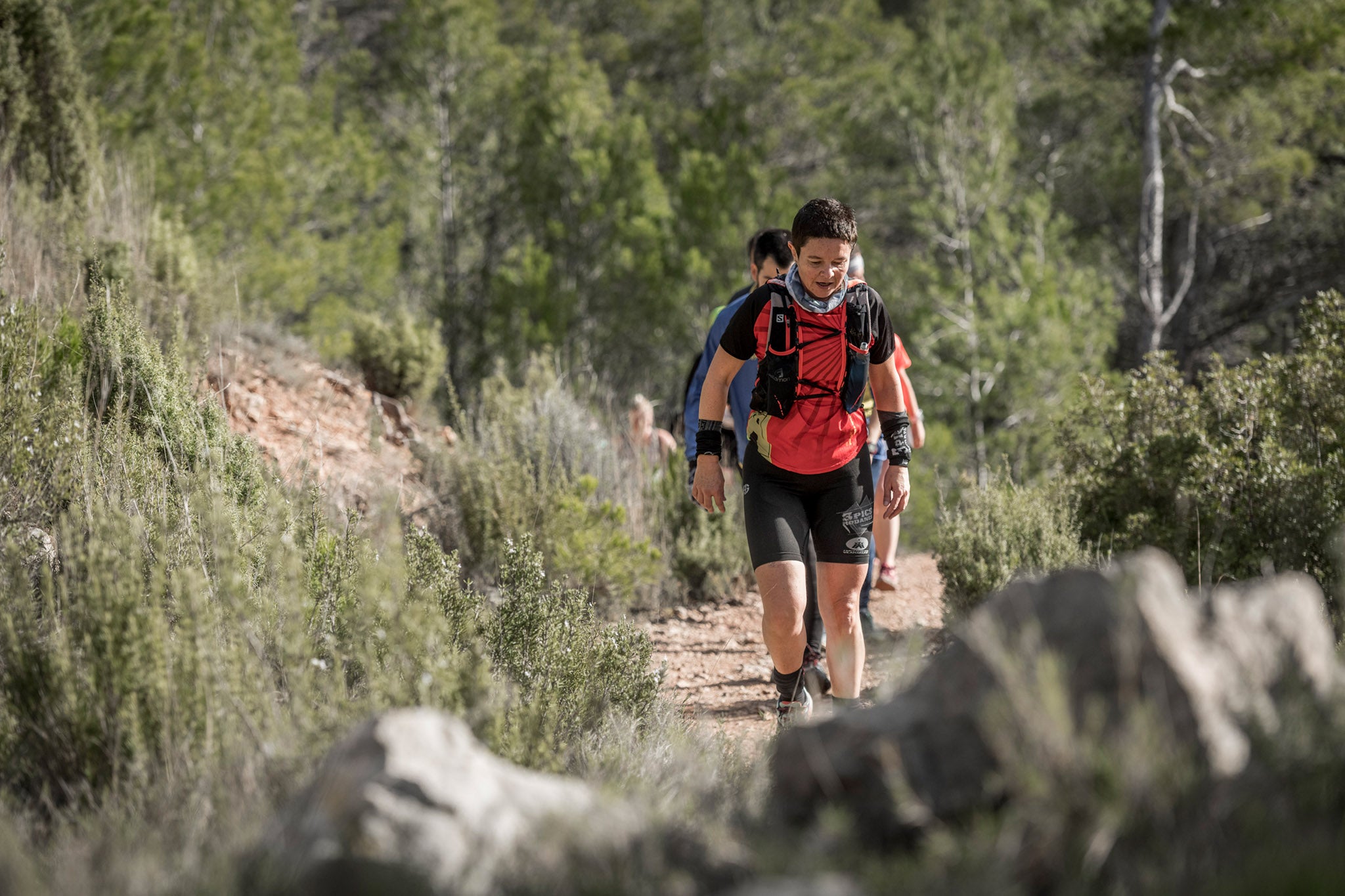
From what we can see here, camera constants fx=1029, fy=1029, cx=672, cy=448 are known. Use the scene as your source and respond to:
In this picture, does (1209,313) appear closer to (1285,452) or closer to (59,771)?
(1285,452)

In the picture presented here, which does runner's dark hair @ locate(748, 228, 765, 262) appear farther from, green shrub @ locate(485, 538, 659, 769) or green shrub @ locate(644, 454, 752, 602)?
green shrub @ locate(644, 454, 752, 602)

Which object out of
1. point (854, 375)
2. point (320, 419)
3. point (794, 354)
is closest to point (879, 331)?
point (854, 375)

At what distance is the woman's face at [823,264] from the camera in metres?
3.14

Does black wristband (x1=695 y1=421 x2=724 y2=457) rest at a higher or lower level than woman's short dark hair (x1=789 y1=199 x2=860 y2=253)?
lower

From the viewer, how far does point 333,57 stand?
20.0 metres

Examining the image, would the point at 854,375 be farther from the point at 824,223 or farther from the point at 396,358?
the point at 396,358

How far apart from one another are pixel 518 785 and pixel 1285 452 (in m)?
4.03

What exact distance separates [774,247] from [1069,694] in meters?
2.59

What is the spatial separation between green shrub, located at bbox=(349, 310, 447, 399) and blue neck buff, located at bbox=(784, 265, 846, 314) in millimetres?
6870

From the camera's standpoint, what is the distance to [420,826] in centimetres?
166

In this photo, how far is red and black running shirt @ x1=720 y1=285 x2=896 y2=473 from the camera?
3232 mm

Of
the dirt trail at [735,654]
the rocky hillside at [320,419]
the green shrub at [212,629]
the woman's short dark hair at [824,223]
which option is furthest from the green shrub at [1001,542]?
the rocky hillside at [320,419]

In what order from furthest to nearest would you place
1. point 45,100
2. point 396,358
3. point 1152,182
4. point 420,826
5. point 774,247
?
point 1152,182, point 396,358, point 45,100, point 774,247, point 420,826

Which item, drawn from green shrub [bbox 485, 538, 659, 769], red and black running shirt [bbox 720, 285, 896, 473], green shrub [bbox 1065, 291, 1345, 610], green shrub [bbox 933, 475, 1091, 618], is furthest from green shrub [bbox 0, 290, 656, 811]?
green shrub [bbox 1065, 291, 1345, 610]
